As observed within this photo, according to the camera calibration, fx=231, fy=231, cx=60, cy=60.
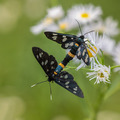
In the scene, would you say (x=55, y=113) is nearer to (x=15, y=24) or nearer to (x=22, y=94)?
(x=22, y=94)

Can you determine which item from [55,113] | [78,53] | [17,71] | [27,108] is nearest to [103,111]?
[55,113]

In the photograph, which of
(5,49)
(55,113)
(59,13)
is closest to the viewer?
(59,13)

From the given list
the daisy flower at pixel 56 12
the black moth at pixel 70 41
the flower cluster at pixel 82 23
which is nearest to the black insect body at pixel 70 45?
the black moth at pixel 70 41

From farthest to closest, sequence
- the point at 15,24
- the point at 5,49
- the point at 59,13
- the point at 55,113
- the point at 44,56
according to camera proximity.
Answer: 1. the point at 15,24
2. the point at 5,49
3. the point at 55,113
4. the point at 59,13
5. the point at 44,56

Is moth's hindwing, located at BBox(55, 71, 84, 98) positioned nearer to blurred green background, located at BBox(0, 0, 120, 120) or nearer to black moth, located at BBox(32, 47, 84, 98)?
black moth, located at BBox(32, 47, 84, 98)

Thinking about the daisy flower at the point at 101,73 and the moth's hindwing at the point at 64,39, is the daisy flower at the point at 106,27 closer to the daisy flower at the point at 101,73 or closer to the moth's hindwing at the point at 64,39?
the moth's hindwing at the point at 64,39

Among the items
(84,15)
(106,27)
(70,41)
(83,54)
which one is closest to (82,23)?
(84,15)

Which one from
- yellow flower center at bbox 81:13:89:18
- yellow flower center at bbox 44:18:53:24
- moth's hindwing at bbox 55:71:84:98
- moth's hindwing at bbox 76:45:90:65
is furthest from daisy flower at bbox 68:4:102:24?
moth's hindwing at bbox 55:71:84:98
